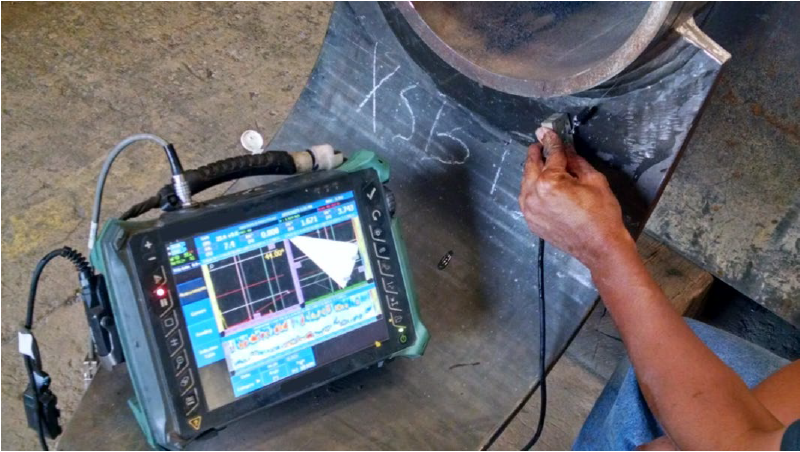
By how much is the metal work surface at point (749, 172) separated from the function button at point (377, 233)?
0.62 metres

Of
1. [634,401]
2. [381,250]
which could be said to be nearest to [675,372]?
[634,401]

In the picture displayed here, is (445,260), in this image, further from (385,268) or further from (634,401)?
(634,401)

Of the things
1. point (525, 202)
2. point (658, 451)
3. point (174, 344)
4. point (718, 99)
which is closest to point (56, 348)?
point (174, 344)

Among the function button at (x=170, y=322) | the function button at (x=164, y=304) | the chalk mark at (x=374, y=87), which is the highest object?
the chalk mark at (x=374, y=87)

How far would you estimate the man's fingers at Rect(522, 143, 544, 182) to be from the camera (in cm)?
102

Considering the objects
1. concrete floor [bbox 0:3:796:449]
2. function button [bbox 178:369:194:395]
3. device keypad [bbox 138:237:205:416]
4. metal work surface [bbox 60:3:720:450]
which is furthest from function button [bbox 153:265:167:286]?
concrete floor [bbox 0:3:796:449]

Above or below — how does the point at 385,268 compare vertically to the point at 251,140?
below

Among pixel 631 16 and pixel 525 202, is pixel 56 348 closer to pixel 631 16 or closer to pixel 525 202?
pixel 525 202

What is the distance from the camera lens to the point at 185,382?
36.5 inches

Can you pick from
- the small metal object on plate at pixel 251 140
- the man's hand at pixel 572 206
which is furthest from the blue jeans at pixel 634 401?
the small metal object on plate at pixel 251 140

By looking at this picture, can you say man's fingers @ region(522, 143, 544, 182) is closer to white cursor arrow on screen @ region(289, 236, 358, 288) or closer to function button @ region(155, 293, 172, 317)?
white cursor arrow on screen @ region(289, 236, 358, 288)

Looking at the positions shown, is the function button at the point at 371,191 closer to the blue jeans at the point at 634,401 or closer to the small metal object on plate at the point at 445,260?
the small metal object on plate at the point at 445,260

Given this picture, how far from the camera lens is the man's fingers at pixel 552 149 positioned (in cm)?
102

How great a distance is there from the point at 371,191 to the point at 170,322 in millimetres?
312
